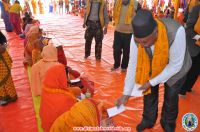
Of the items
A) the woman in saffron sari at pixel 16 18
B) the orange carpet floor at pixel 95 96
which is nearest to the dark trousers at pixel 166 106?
the orange carpet floor at pixel 95 96

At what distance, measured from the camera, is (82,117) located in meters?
1.52

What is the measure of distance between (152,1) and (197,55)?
622cm

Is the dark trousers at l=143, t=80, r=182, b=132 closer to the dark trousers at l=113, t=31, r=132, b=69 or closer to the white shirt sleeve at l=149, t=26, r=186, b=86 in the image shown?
the white shirt sleeve at l=149, t=26, r=186, b=86

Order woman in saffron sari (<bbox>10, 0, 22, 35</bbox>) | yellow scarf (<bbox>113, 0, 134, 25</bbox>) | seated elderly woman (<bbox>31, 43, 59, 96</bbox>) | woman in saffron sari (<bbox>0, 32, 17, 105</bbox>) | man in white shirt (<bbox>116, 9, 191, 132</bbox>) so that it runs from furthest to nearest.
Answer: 1. woman in saffron sari (<bbox>10, 0, 22, 35</bbox>)
2. yellow scarf (<bbox>113, 0, 134, 25</bbox>)
3. woman in saffron sari (<bbox>0, 32, 17, 105</bbox>)
4. seated elderly woman (<bbox>31, 43, 59, 96</bbox>)
5. man in white shirt (<bbox>116, 9, 191, 132</bbox>)

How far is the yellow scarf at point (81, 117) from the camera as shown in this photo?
5.02 feet

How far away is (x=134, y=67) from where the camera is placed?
1.88m

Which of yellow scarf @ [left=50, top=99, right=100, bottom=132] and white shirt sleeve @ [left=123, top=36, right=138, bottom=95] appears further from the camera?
white shirt sleeve @ [left=123, top=36, right=138, bottom=95]

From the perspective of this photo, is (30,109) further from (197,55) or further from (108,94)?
(197,55)

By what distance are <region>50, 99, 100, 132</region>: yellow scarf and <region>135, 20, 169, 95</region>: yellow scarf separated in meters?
0.46

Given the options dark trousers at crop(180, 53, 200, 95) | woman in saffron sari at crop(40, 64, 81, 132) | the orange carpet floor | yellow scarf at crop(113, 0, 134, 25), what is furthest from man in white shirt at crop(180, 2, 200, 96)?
woman in saffron sari at crop(40, 64, 81, 132)

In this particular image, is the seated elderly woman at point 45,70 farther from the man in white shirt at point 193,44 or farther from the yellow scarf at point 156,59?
the man in white shirt at point 193,44

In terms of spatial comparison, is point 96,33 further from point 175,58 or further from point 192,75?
point 175,58

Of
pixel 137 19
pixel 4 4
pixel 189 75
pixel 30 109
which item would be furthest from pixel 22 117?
pixel 4 4

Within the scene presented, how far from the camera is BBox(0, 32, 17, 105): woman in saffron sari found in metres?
2.77
